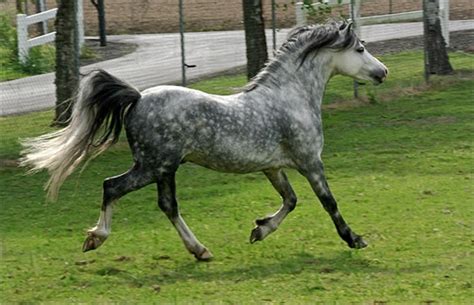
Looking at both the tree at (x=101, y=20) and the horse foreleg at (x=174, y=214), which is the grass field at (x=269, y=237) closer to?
the horse foreleg at (x=174, y=214)

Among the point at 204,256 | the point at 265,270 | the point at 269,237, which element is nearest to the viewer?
the point at 265,270

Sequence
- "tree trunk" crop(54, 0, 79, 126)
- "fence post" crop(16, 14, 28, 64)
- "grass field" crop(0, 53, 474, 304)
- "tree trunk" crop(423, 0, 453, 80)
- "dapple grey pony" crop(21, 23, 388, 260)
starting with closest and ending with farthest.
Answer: "grass field" crop(0, 53, 474, 304), "dapple grey pony" crop(21, 23, 388, 260), "tree trunk" crop(54, 0, 79, 126), "tree trunk" crop(423, 0, 453, 80), "fence post" crop(16, 14, 28, 64)

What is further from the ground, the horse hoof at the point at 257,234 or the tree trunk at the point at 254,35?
the tree trunk at the point at 254,35

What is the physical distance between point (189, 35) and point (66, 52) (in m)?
13.8

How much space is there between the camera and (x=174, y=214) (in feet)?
28.9

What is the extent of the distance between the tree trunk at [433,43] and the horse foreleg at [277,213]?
10362mm

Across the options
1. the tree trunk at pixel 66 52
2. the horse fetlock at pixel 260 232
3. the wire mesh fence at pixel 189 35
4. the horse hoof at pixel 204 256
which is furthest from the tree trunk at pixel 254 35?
the horse hoof at pixel 204 256

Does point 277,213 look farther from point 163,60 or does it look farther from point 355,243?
point 163,60

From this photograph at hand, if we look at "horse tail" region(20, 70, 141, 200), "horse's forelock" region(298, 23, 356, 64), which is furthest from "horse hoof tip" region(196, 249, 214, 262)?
"horse's forelock" region(298, 23, 356, 64)

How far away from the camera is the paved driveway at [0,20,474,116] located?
20.2 m

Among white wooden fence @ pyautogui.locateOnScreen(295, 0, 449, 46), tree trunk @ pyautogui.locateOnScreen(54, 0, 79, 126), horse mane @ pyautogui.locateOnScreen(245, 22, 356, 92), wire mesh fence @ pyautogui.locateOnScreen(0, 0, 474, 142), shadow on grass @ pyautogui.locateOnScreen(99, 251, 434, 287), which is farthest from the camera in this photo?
wire mesh fence @ pyautogui.locateOnScreen(0, 0, 474, 142)

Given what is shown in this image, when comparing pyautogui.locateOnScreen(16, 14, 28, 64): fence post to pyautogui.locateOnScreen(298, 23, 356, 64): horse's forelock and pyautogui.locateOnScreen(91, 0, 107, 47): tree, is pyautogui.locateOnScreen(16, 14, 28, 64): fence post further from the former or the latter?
pyautogui.locateOnScreen(298, 23, 356, 64): horse's forelock

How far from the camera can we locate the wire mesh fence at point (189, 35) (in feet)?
65.8

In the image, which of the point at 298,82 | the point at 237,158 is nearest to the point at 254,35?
the point at 298,82
